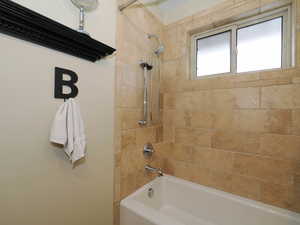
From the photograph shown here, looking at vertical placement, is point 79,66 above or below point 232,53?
below

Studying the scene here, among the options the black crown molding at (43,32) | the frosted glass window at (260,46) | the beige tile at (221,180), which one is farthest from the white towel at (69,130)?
the frosted glass window at (260,46)

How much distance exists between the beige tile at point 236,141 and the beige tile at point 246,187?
0.29 metres

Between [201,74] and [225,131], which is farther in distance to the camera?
[201,74]

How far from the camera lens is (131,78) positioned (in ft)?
4.83

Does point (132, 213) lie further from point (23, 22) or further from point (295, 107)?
point (295, 107)

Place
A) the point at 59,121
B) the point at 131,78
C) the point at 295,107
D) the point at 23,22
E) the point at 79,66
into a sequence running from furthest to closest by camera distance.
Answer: the point at 131,78, the point at 295,107, the point at 79,66, the point at 59,121, the point at 23,22

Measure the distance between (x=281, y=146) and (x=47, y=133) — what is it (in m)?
1.85

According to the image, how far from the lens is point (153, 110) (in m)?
1.80

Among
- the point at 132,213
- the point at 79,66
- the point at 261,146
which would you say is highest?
the point at 79,66

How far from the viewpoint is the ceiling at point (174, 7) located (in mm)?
1669

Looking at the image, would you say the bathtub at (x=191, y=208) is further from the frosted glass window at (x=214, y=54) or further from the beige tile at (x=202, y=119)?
the frosted glass window at (x=214, y=54)

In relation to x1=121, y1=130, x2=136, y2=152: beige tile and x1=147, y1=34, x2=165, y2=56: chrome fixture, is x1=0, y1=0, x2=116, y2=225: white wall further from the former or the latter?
x1=147, y1=34, x2=165, y2=56: chrome fixture

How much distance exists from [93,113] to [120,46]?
2.20 ft

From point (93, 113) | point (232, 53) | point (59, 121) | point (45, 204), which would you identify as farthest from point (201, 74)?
point (45, 204)
